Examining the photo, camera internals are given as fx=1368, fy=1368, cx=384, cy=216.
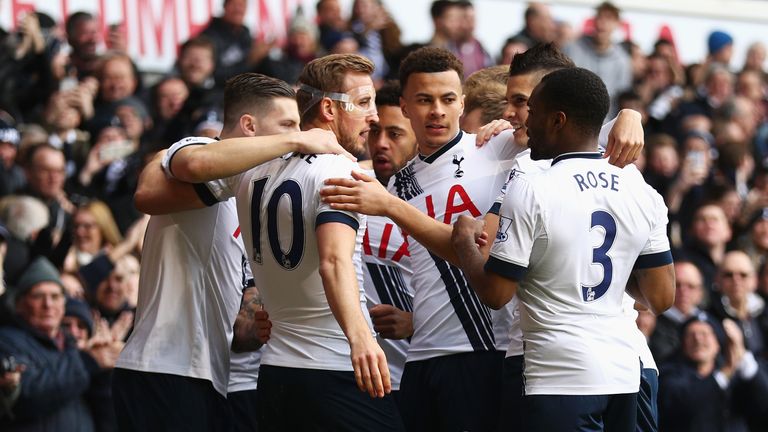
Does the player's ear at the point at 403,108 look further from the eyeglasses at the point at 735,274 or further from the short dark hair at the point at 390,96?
the eyeglasses at the point at 735,274

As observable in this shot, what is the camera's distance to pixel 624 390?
6090 mm

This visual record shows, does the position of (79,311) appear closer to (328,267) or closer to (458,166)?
(458,166)

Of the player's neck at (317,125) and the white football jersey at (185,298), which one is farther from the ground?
the player's neck at (317,125)

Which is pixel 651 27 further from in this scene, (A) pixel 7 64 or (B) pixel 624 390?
(B) pixel 624 390

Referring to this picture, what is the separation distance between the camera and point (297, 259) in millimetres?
6215

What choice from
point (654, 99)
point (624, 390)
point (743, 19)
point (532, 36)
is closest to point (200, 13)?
point (532, 36)

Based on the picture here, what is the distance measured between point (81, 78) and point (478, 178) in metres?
8.27

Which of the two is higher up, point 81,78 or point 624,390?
point 81,78

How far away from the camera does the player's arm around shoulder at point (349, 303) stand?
570 cm

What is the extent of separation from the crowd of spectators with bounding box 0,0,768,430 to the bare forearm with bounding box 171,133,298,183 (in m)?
2.37

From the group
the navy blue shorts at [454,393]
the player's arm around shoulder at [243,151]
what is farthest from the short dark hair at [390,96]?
the player's arm around shoulder at [243,151]

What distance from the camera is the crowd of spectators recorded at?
1029 cm

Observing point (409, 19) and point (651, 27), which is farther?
point (651, 27)

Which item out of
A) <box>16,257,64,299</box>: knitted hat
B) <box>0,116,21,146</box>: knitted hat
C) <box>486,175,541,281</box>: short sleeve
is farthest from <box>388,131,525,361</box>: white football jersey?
<box>0,116,21,146</box>: knitted hat
